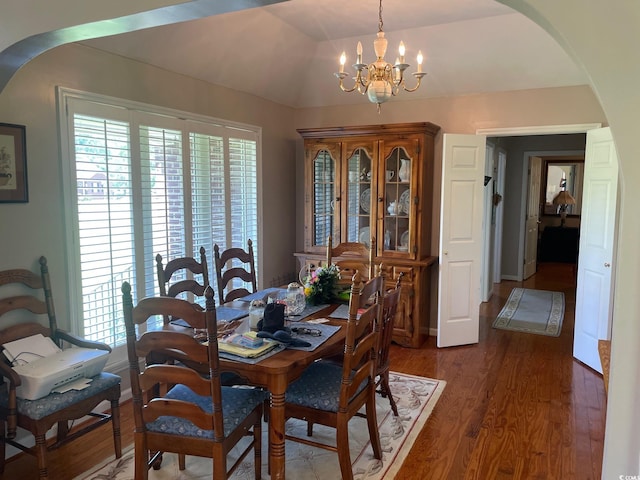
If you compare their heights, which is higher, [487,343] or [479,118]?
[479,118]

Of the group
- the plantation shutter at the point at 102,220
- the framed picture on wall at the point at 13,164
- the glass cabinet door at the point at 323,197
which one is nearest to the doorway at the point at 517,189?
the glass cabinet door at the point at 323,197

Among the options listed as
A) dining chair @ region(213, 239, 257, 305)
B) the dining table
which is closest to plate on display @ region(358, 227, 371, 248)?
dining chair @ region(213, 239, 257, 305)

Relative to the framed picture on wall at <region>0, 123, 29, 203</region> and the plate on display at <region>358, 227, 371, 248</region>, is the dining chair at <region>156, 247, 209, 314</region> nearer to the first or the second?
the framed picture on wall at <region>0, 123, 29, 203</region>

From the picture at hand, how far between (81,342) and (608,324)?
4.11 meters

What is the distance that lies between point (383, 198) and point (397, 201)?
5.7 inches

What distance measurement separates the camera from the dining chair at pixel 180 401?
1.91 metres

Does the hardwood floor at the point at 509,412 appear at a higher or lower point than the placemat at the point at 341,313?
lower

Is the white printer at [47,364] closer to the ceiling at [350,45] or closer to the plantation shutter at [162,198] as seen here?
the plantation shutter at [162,198]

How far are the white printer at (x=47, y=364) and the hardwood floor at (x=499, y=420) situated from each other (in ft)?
1.74

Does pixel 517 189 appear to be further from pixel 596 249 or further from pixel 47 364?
pixel 47 364

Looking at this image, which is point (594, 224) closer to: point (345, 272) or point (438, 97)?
point (438, 97)

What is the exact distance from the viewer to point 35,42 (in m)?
2.02

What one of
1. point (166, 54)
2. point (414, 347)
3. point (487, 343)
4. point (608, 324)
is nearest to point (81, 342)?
point (166, 54)

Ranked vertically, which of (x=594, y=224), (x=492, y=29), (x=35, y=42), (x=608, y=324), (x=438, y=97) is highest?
(x=492, y=29)
